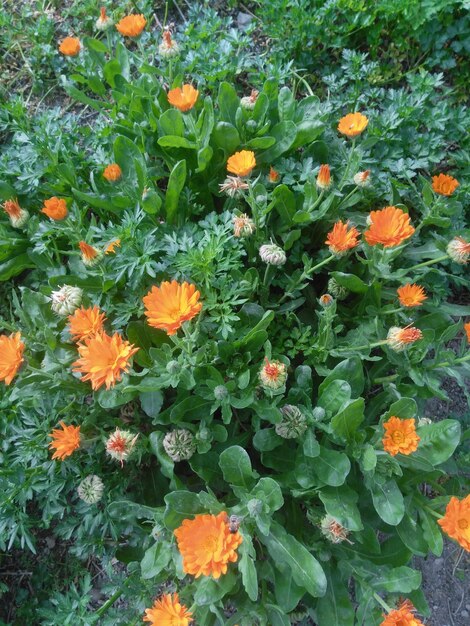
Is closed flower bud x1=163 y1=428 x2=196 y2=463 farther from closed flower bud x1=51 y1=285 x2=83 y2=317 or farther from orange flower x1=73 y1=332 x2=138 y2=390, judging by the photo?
closed flower bud x1=51 y1=285 x2=83 y2=317

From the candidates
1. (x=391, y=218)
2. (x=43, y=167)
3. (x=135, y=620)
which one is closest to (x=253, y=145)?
(x=391, y=218)

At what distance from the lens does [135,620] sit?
1848 mm

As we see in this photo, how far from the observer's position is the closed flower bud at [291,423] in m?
1.80

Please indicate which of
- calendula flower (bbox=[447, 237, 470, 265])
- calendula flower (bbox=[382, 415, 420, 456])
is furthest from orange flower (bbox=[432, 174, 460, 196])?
calendula flower (bbox=[382, 415, 420, 456])

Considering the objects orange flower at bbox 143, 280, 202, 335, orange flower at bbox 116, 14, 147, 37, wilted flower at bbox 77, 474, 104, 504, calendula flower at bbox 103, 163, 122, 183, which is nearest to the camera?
orange flower at bbox 143, 280, 202, 335

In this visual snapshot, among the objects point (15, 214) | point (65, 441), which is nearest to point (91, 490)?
point (65, 441)

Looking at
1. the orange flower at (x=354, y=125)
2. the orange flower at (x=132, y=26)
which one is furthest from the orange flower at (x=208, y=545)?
the orange flower at (x=132, y=26)

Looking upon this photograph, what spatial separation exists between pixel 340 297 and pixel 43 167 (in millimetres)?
1298

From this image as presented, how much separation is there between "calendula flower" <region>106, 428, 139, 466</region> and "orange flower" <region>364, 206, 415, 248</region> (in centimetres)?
101

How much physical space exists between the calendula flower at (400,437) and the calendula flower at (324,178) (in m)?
0.83

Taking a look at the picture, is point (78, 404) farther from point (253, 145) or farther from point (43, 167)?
point (253, 145)

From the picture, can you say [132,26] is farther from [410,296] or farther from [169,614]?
[169,614]

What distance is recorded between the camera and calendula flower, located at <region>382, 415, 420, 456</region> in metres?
1.62

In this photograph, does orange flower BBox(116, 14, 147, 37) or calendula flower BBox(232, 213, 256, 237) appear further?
orange flower BBox(116, 14, 147, 37)
